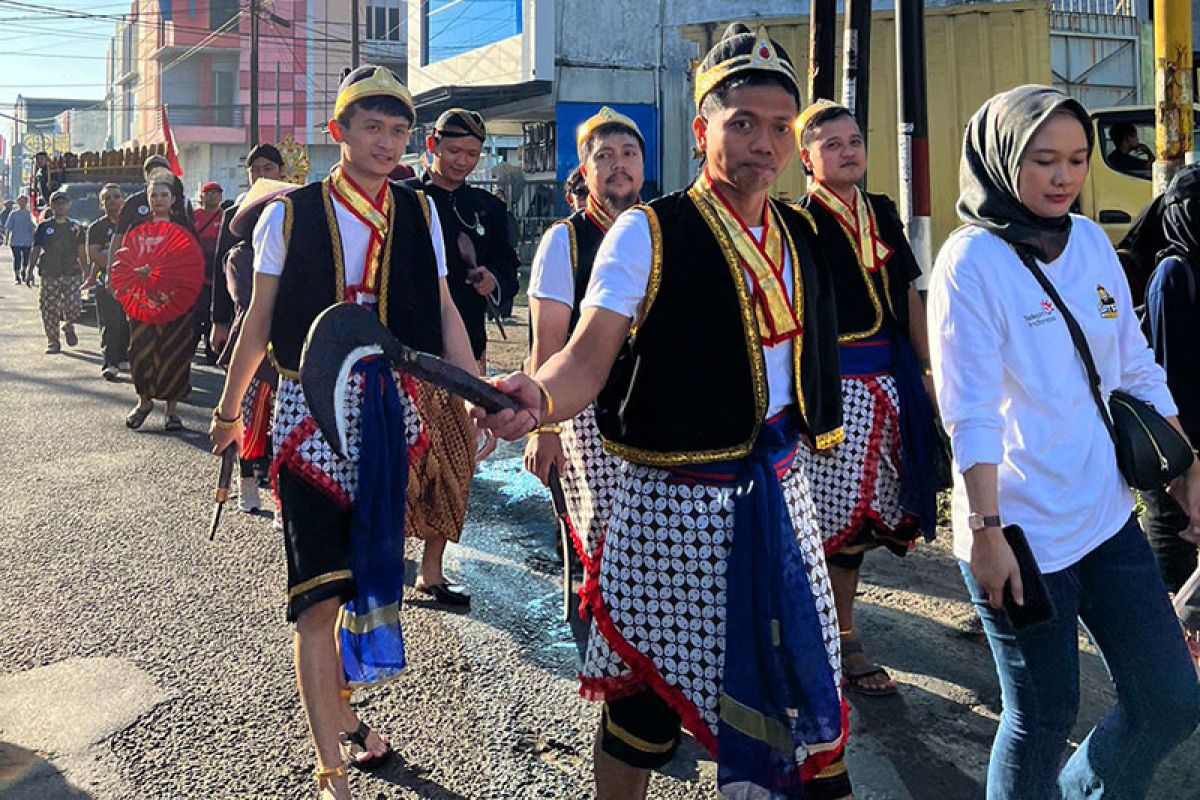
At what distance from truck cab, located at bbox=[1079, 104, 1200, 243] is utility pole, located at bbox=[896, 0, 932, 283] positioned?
4.02 m

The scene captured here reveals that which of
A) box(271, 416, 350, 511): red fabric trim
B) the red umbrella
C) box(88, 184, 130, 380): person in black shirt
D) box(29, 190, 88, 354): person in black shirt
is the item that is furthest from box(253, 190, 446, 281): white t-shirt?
box(29, 190, 88, 354): person in black shirt

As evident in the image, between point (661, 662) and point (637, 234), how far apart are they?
92cm

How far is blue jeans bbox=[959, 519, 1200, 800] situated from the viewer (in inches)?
96.0

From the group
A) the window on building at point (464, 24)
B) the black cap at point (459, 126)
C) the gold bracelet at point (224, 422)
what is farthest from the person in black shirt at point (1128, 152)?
the window on building at point (464, 24)

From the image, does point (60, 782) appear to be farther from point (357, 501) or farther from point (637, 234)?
point (637, 234)

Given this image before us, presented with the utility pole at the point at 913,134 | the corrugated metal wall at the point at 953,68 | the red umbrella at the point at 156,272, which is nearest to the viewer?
the utility pole at the point at 913,134

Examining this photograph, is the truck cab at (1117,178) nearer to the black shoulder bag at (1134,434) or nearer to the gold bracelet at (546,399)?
the black shoulder bag at (1134,434)

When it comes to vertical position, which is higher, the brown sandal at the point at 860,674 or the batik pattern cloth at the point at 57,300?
the batik pattern cloth at the point at 57,300

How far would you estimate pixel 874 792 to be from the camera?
3.26 metres

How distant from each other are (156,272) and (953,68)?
965cm

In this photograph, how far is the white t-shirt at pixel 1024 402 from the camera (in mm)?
2443

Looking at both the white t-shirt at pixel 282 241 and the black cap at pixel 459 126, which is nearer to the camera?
the white t-shirt at pixel 282 241

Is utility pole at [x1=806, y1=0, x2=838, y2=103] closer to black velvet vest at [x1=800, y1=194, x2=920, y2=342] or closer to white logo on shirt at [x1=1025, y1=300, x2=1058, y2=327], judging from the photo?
black velvet vest at [x1=800, y1=194, x2=920, y2=342]

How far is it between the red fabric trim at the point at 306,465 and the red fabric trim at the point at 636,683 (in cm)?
96
